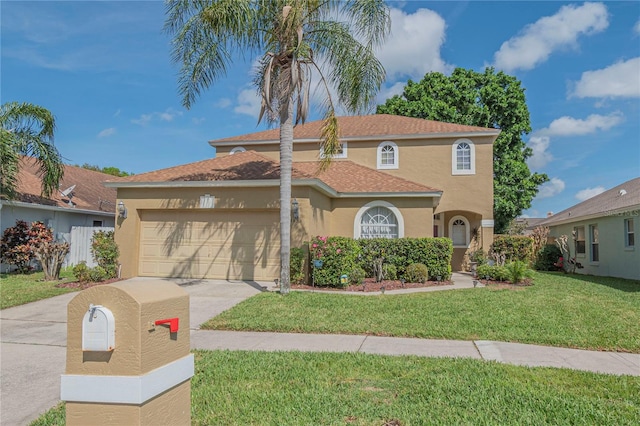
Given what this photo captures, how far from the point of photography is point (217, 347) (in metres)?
6.62

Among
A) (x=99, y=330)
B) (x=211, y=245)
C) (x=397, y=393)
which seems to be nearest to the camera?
(x=99, y=330)

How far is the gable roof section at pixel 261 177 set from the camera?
13.5 m

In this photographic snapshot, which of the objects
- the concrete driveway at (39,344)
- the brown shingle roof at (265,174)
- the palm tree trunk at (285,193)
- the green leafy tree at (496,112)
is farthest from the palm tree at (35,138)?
the green leafy tree at (496,112)

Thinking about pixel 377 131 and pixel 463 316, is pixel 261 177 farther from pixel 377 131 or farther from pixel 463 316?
pixel 377 131

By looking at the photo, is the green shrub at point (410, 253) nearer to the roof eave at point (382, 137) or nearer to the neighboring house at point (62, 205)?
the roof eave at point (382, 137)

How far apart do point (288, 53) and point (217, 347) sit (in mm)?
7843

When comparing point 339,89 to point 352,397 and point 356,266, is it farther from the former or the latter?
point 352,397

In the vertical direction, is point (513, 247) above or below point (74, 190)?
below

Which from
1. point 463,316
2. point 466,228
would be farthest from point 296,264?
point 466,228

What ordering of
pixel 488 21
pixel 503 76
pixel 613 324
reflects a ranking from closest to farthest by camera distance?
pixel 613 324 → pixel 488 21 → pixel 503 76

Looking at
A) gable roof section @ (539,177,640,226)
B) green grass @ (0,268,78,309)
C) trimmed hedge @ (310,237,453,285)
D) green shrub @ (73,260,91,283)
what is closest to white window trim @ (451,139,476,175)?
gable roof section @ (539,177,640,226)

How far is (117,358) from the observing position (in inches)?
82.0

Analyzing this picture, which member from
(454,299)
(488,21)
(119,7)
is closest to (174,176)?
(119,7)

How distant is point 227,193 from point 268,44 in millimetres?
4944
